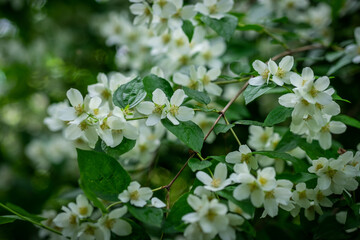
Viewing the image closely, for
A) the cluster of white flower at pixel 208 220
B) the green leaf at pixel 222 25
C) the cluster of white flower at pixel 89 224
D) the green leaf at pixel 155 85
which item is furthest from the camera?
Answer: the green leaf at pixel 222 25

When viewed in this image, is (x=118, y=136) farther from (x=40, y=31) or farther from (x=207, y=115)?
(x=40, y=31)

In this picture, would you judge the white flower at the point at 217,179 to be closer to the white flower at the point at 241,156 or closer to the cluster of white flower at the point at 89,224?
the white flower at the point at 241,156

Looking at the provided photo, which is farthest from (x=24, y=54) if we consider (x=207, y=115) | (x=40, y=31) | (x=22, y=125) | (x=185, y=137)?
(x=185, y=137)

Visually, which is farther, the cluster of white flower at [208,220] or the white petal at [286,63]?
the white petal at [286,63]

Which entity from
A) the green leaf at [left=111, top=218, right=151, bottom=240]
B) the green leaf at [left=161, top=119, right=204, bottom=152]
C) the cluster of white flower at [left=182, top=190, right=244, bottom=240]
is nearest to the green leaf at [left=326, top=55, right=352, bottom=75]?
the green leaf at [left=161, top=119, right=204, bottom=152]

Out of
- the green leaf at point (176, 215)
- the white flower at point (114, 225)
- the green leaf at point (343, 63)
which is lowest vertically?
the white flower at point (114, 225)

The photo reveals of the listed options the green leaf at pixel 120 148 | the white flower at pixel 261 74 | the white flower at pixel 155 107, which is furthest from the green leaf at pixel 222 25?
the green leaf at pixel 120 148

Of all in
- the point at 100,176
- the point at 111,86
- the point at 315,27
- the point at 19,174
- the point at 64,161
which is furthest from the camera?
the point at 19,174
